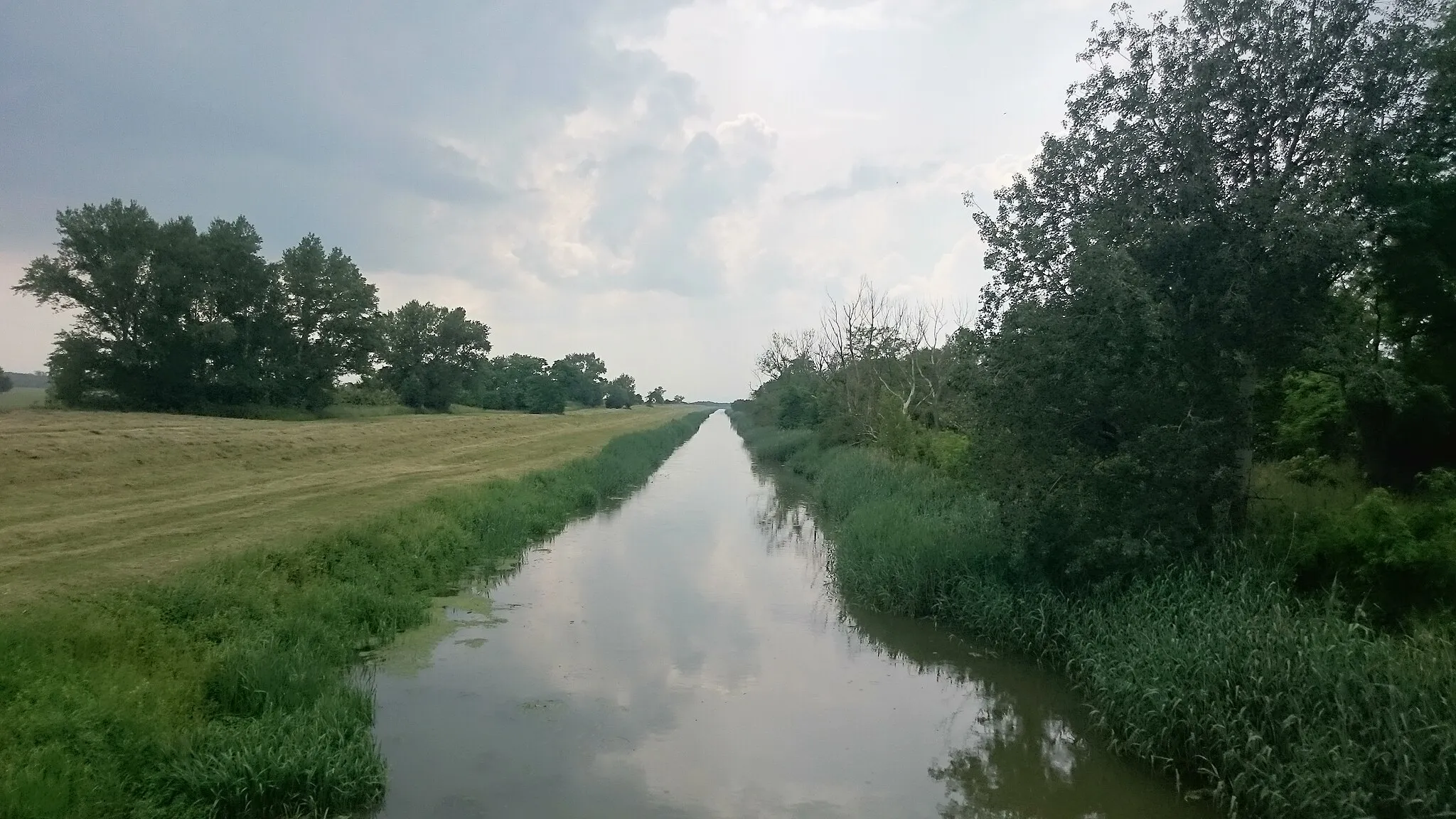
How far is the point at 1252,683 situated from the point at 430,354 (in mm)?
70650

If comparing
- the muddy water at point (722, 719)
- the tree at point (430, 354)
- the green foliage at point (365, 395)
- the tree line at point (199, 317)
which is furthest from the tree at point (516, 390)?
the muddy water at point (722, 719)

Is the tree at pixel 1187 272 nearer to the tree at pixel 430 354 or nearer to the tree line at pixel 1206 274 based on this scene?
the tree line at pixel 1206 274

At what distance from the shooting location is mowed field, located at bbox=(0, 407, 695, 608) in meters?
11.4

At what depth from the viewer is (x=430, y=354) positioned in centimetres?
7069

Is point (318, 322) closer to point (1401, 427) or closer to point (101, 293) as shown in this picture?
point (101, 293)

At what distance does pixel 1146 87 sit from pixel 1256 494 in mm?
5931

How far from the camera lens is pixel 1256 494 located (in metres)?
11.7

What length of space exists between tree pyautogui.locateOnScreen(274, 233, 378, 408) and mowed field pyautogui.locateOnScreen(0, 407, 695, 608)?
10503 mm

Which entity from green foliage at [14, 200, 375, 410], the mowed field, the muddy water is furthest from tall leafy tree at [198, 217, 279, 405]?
the muddy water

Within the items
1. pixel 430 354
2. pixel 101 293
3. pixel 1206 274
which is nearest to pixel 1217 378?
pixel 1206 274

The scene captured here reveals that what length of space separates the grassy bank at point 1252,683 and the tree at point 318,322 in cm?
4655

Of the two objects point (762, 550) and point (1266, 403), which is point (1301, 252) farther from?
point (762, 550)

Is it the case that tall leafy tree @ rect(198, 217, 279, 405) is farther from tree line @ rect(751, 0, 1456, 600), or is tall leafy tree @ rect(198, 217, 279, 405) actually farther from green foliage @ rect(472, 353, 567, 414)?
green foliage @ rect(472, 353, 567, 414)

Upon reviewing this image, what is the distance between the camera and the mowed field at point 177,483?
37.6 ft
